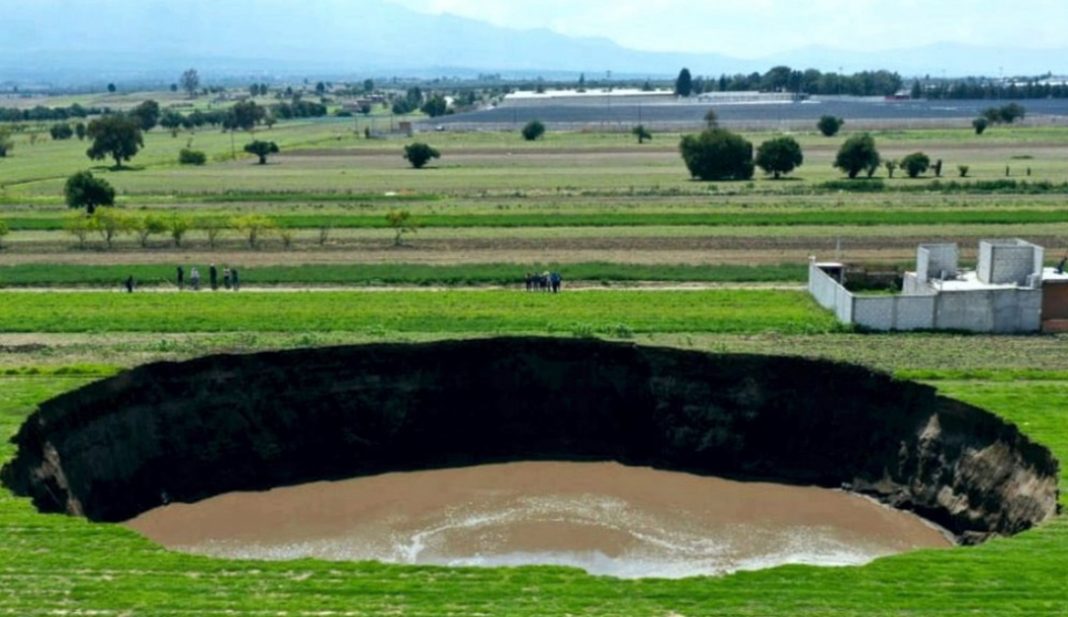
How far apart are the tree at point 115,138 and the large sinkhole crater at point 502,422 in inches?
3542

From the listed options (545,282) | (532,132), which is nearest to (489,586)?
(545,282)

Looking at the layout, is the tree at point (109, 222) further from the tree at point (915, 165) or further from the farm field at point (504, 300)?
the tree at point (915, 165)

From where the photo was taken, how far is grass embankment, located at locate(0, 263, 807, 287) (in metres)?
53.8

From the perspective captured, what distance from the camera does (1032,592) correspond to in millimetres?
20922

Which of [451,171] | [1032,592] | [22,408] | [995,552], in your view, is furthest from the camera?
[451,171]

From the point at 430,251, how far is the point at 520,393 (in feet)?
87.9

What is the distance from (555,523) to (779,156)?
71004mm

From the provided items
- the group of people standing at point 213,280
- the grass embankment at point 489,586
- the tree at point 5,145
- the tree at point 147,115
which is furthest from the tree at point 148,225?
the tree at point 147,115

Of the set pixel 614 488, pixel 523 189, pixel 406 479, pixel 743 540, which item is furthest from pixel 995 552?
pixel 523 189

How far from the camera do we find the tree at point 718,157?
316 feet

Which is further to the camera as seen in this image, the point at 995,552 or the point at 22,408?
the point at 22,408

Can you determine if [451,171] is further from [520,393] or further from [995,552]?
[995,552]

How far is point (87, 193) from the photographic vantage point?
78.7 m

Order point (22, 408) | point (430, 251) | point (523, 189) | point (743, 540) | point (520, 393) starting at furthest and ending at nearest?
point (523, 189) → point (430, 251) → point (520, 393) → point (22, 408) → point (743, 540)
